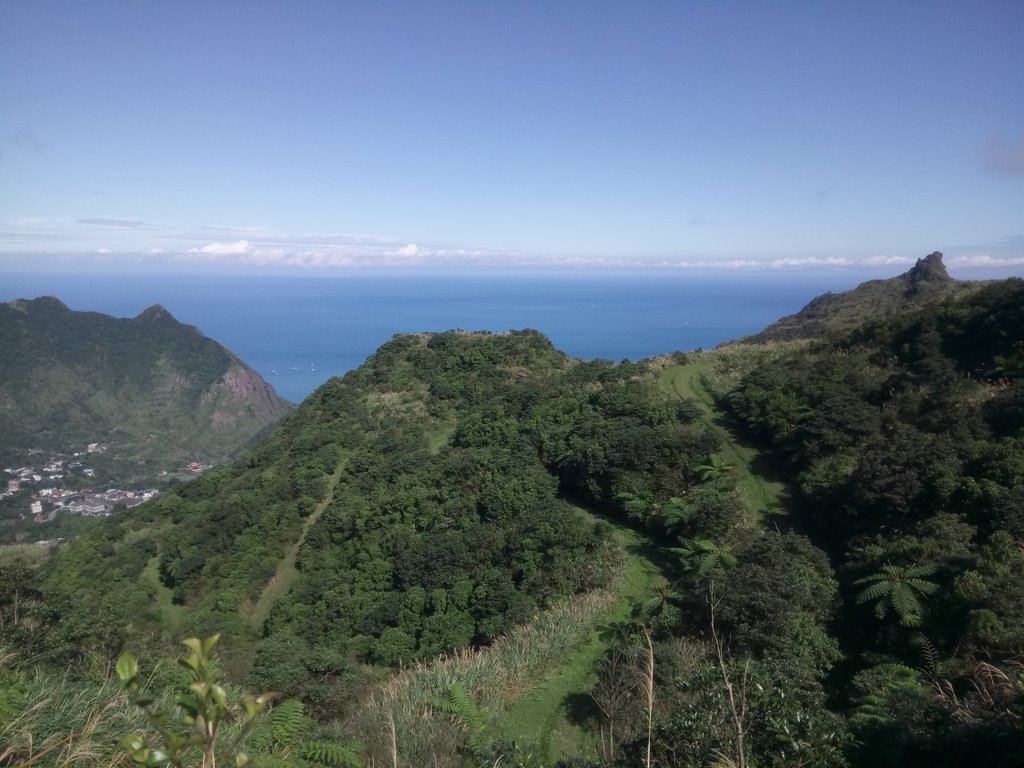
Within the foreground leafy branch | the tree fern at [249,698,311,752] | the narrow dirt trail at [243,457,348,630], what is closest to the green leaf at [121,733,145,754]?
the foreground leafy branch

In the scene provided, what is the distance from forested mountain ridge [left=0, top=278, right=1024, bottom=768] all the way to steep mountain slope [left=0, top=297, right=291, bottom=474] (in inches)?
1986

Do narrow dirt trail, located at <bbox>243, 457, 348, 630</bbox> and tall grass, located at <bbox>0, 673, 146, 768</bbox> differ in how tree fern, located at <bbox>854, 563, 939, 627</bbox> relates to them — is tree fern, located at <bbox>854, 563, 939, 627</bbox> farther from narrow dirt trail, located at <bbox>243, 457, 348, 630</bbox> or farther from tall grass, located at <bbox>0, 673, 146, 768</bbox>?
narrow dirt trail, located at <bbox>243, 457, 348, 630</bbox>

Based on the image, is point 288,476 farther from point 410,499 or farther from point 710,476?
point 710,476

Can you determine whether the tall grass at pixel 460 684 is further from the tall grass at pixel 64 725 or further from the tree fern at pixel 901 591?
the tree fern at pixel 901 591

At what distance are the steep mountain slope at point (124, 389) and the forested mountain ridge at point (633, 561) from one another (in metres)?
50.4

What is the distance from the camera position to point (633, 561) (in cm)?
1174

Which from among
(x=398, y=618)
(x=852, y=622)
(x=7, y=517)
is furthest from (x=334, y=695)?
(x=7, y=517)

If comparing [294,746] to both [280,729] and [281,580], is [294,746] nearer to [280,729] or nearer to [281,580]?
[280,729]

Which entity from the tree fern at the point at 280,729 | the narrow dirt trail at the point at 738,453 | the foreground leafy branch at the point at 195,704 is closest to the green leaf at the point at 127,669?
the foreground leafy branch at the point at 195,704

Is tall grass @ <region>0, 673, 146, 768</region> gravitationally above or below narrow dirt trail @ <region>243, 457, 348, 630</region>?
above

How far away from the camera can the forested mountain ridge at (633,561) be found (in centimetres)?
530

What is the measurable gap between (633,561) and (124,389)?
7923 cm

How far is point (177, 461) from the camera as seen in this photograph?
202 ft

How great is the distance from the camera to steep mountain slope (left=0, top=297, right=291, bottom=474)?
2488 inches
